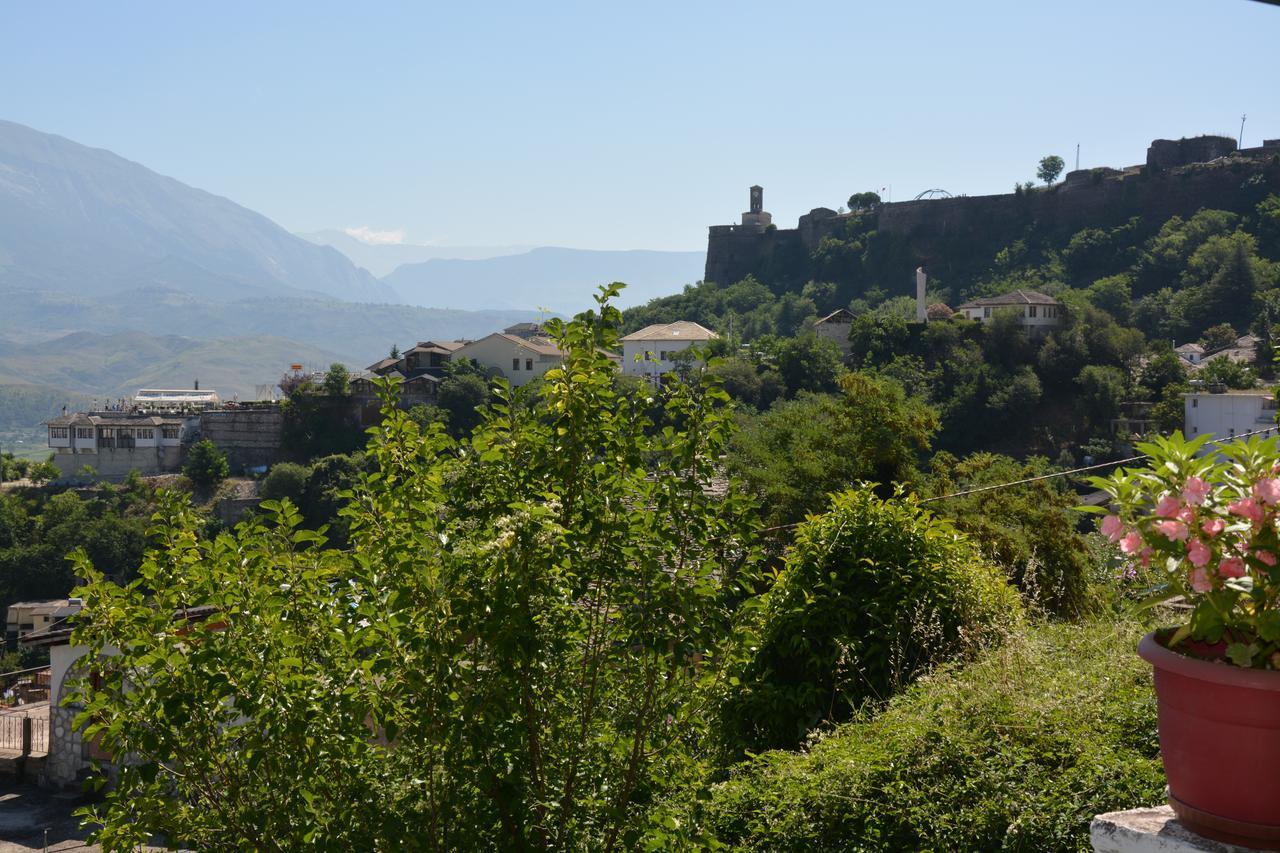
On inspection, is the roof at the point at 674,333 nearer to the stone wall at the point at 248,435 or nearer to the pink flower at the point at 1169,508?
the stone wall at the point at 248,435

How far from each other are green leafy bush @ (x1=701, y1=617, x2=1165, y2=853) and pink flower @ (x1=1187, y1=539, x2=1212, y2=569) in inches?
69.0

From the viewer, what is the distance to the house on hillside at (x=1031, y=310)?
181ft

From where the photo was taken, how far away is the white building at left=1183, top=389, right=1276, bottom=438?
3830cm

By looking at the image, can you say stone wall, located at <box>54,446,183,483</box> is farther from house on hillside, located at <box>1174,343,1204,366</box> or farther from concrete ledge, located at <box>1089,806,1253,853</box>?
concrete ledge, located at <box>1089,806,1253,853</box>

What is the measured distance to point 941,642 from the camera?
579 centimetres

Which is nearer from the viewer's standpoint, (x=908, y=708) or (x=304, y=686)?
(x=304, y=686)

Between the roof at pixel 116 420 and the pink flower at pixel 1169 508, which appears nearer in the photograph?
the pink flower at pixel 1169 508

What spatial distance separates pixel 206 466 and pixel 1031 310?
42.8m

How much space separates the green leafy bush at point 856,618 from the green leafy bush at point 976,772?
106 cm

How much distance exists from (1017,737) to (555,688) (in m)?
1.80

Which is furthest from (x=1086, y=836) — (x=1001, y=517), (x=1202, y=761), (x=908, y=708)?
(x=1001, y=517)

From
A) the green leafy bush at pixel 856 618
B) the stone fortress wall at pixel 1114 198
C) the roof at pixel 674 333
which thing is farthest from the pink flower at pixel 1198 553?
the stone fortress wall at pixel 1114 198

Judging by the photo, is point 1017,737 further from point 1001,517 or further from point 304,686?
point 1001,517

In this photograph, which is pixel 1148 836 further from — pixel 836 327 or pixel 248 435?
pixel 248 435
